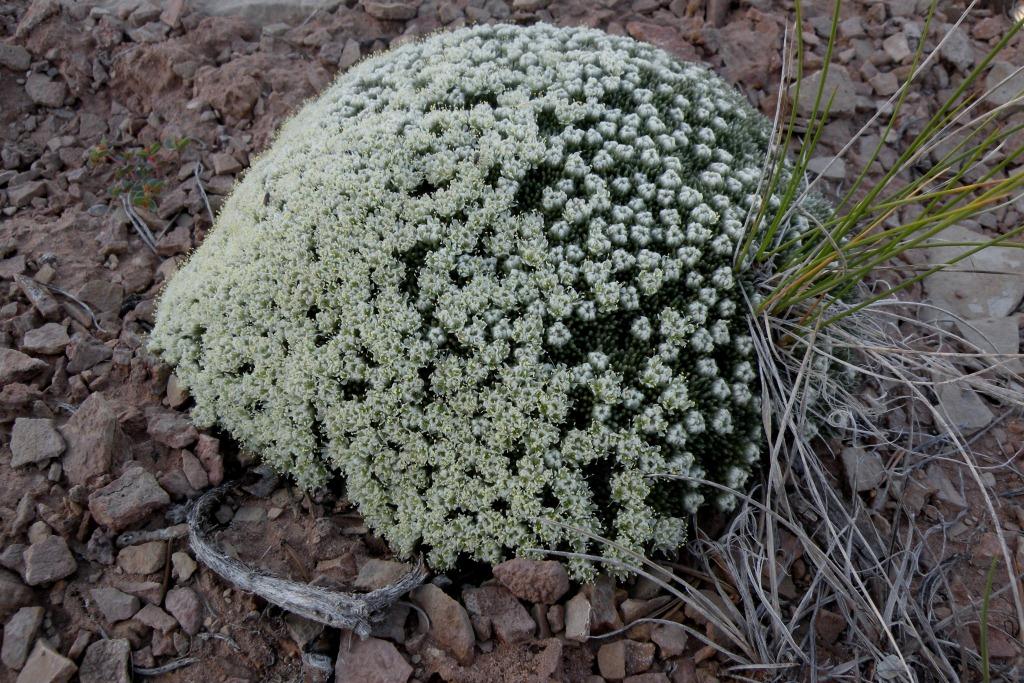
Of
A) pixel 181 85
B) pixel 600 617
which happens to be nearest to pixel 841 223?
pixel 600 617

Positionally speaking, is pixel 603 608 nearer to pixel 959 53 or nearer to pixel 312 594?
pixel 312 594

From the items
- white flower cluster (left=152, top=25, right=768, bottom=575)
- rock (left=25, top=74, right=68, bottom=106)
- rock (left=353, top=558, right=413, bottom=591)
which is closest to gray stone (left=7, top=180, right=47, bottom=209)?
rock (left=25, top=74, right=68, bottom=106)

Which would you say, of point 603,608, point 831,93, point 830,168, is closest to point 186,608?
point 603,608

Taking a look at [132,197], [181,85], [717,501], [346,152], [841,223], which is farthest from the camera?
[181,85]

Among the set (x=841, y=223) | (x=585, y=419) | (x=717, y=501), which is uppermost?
(x=841, y=223)

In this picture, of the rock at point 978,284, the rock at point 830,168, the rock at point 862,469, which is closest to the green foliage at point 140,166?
the rock at point 830,168

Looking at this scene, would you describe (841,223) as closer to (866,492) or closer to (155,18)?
(866,492)

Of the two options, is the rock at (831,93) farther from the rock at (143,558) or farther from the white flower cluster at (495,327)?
the rock at (143,558)
